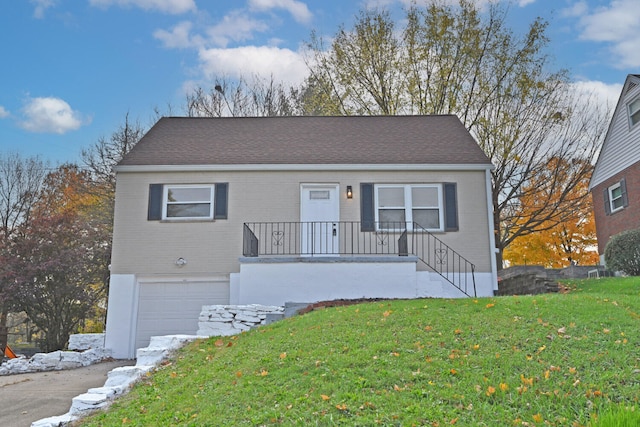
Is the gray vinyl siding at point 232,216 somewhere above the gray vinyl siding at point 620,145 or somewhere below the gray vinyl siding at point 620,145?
below

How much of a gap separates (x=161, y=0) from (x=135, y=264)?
336 inches

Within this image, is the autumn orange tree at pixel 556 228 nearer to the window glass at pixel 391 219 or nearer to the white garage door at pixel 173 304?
the window glass at pixel 391 219

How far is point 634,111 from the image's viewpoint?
17266 millimetres

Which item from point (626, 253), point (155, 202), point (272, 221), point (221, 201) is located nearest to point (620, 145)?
point (626, 253)

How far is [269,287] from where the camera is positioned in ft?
40.8

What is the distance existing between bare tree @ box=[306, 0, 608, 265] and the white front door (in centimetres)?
796

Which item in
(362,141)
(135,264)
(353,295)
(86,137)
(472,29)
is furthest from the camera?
(86,137)

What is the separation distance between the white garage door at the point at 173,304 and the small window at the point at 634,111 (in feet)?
43.3

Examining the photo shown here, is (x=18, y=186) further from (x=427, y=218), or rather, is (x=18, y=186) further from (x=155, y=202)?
(x=427, y=218)

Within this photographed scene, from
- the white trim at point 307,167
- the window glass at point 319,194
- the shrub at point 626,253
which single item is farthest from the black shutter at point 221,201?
the shrub at point 626,253

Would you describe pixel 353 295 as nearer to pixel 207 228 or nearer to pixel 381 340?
pixel 207 228

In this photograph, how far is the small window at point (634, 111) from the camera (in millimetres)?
17047

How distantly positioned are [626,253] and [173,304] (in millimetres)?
11239

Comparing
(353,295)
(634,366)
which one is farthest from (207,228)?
(634,366)
